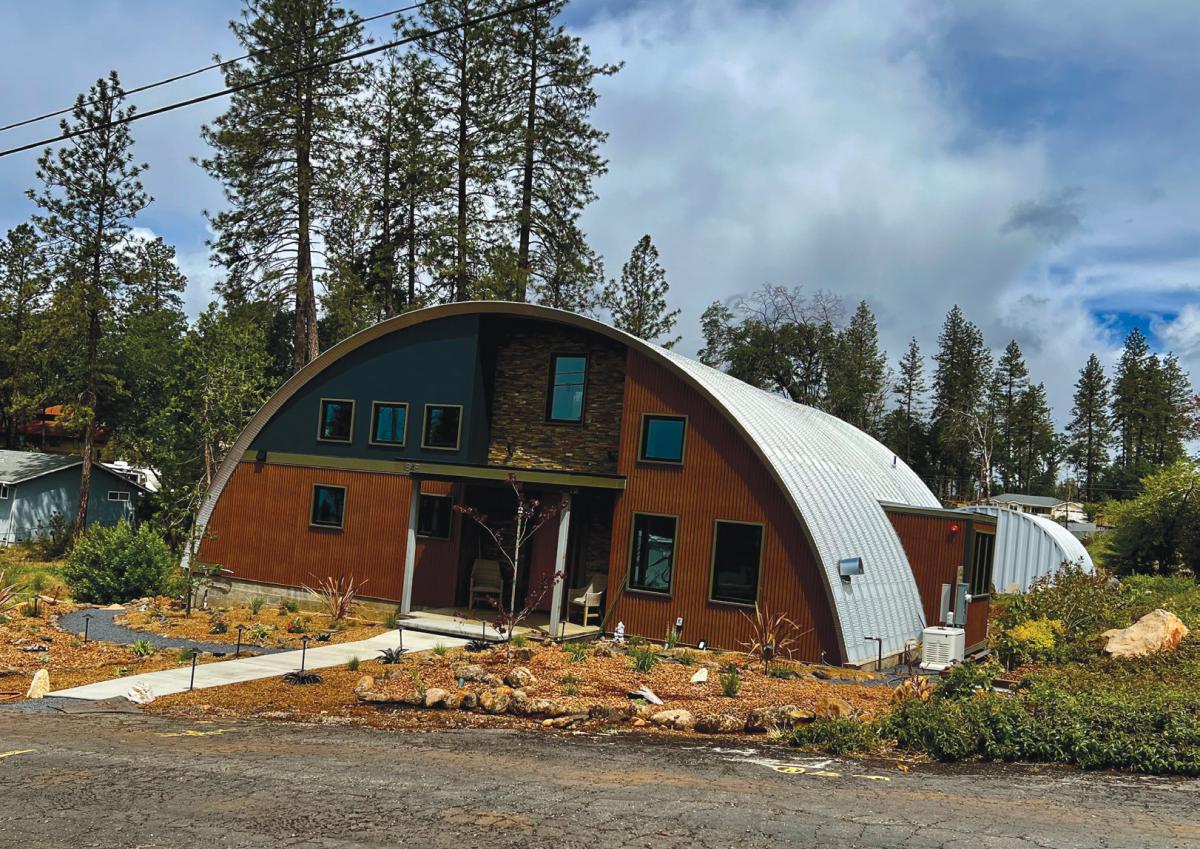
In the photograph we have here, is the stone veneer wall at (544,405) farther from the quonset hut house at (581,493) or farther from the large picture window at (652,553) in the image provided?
the large picture window at (652,553)

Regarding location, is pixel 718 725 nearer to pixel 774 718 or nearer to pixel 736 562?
pixel 774 718

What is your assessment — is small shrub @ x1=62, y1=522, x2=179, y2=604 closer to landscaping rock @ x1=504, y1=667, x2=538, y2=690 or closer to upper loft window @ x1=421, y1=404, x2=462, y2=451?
upper loft window @ x1=421, y1=404, x2=462, y2=451

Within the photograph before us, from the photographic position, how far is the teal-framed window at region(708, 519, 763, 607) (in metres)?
16.0

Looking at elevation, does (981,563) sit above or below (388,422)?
below

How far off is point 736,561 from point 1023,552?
1662 cm

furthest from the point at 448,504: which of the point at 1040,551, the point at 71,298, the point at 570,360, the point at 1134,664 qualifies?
the point at 71,298

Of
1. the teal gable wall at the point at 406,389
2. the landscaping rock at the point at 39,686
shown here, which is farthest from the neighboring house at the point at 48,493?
the landscaping rock at the point at 39,686

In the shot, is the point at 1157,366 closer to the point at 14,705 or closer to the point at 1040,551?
the point at 1040,551

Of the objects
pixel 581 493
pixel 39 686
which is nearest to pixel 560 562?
pixel 581 493

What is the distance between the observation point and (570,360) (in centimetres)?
1878

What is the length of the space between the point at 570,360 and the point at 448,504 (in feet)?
12.8

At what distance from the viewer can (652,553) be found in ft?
55.4

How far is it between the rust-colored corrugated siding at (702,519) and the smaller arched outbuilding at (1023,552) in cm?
1512

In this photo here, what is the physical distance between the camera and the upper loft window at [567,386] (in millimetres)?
18672
